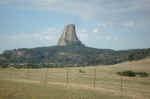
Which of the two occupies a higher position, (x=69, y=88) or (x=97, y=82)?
(x=69, y=88)

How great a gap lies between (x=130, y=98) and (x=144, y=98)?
1.76 m

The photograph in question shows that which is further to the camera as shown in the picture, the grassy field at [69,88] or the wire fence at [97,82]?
the wire fence at [97,82]

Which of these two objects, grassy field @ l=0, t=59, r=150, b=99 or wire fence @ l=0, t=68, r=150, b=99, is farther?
wire fence @ l=0, t=68, r=150, b=99

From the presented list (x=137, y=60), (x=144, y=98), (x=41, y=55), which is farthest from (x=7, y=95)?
(x=41, y=55)

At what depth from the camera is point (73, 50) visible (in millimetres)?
162875

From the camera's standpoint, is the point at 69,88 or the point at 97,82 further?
the point at 97,82

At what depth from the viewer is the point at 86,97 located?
58.8 ft

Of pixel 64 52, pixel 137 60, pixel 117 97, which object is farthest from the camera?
pixel 64 52

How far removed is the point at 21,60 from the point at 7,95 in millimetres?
111736

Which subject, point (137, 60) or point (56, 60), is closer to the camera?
point (137, 60)

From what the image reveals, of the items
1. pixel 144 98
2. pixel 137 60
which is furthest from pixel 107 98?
pixel 137 60

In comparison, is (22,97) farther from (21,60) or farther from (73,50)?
(73,50)

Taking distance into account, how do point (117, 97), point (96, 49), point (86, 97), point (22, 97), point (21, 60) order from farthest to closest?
point (96, 49)
point (21, 60)
point (117, 97)
point (86, 97)
point (22, 97)

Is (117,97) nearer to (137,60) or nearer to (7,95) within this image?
(7,95)
